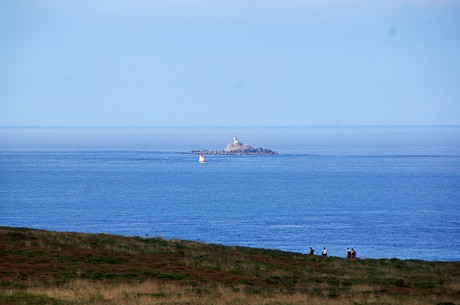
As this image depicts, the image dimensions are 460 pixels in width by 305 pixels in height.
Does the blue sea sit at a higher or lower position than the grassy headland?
lower

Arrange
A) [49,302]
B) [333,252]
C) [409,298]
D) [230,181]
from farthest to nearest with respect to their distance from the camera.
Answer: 1. [230,181]
2. [333,252]
3. [409,298]
4. [49,302]

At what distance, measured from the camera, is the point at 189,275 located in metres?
32.8

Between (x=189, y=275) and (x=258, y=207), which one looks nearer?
(x=189, y=275)

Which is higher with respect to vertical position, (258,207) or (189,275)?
(189,275)

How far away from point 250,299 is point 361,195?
370ft

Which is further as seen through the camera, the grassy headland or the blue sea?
the blue sea

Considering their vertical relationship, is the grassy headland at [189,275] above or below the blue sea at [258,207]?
above

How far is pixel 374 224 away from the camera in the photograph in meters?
97.2

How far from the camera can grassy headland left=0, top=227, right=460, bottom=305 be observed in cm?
2622

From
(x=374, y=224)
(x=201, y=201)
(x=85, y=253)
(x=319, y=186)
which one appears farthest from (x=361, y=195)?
(x=85, y=253)

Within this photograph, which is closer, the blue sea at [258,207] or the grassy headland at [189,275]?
the grassy headland at [189,275]

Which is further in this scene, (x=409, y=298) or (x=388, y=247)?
(x=388, y=247)

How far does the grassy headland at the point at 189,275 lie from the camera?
26.2 meters

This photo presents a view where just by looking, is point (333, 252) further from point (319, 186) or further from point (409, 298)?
point (319, 186)
